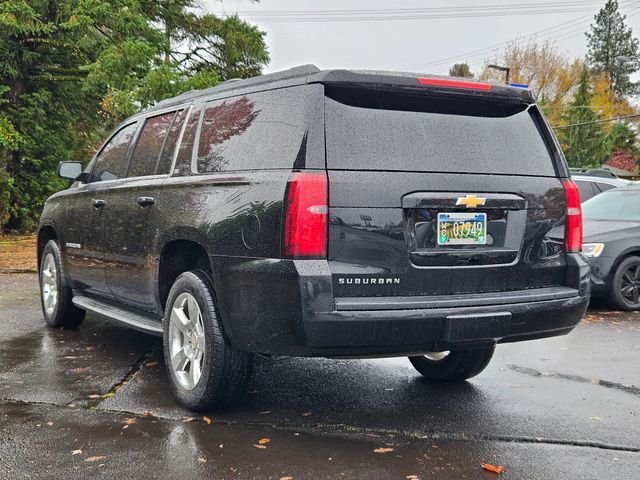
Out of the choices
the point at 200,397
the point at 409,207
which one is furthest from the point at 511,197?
the point at 200,397

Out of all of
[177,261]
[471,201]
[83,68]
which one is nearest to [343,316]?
[471,201]

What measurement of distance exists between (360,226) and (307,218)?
10.5 inches

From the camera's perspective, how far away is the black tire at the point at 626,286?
27.2 feet

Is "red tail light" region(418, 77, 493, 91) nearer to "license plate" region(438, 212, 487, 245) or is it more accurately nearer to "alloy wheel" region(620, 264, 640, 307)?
"license plate" region(438, 212, 487, 245)

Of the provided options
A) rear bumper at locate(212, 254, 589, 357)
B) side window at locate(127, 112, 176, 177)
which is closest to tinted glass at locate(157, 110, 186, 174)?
side window at locate(127, 112, 176, 177)

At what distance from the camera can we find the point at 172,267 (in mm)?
4531

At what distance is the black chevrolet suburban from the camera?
3.40 m

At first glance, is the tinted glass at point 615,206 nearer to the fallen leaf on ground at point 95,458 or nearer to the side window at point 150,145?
the side window at point 150,145

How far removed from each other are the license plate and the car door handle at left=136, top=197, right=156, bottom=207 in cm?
201

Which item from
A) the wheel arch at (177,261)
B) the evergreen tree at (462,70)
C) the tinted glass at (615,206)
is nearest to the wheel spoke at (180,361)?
the wheel arch at (177,261)

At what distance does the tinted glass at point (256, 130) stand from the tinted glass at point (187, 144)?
11 centimetres

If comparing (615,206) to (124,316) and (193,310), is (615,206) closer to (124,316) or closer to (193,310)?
(124,316)

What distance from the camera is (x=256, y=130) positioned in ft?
12.8

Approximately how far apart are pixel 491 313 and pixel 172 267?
2.07 meters
